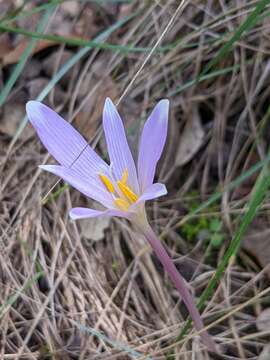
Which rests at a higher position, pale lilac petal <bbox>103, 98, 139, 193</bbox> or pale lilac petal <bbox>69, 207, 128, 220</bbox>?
pale lilac petal <bbox>103, 98, 139, 193</bbox>

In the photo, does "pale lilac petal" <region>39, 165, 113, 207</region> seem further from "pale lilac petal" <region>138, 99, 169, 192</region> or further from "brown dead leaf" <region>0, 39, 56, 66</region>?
"brown dead leaf" <region>0, 39, 56, 66</region>

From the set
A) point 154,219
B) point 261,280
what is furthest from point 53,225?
point 261,280

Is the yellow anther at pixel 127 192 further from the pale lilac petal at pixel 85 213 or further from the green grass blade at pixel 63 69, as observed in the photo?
the green grass blade at pixel 63 69

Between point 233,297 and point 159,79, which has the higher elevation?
point 159,79

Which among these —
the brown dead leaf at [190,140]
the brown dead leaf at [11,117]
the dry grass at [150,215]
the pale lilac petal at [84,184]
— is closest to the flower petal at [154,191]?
the pale lilac petal at [84,184]

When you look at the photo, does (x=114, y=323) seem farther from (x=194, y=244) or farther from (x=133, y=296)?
(x=194, y=244)

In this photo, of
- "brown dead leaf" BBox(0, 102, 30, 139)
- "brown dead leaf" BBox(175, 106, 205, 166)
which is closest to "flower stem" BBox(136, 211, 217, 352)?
"brown dead leaf" BBox(175, 106, 205, 166)
